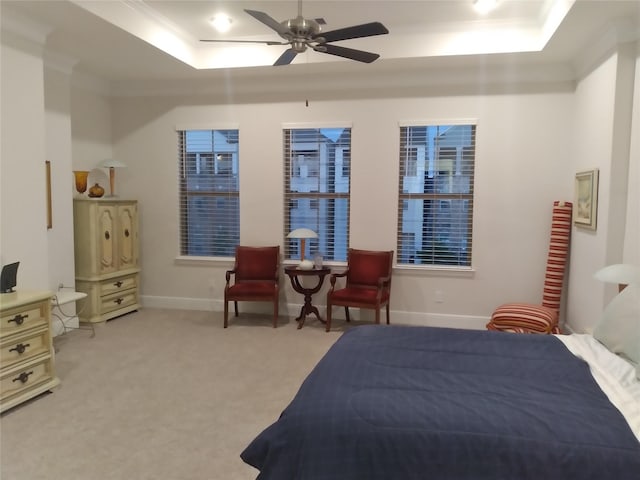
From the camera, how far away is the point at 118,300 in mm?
5375

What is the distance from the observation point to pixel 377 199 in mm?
5250

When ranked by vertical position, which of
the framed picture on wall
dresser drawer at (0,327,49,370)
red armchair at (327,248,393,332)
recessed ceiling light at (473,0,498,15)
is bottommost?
dresser drawer at (0,327,49,370)

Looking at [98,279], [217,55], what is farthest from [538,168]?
[98,279]

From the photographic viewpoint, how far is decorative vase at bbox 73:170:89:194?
5102mm

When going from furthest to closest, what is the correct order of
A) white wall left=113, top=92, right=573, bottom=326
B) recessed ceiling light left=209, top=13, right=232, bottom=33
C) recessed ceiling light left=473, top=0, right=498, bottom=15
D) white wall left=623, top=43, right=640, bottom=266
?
1. white wall left=113, top=92, right=573, bottom=326
2. recessed ceiling light left=209, top=13, right=232, bottom=33
3. recessed ceiling light left=473, top=0, right=498, bottom=15
4. white wall left=623, top=43, right=640, bottom=266

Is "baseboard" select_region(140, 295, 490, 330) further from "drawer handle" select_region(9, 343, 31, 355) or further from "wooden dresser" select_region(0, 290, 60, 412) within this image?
"drawer handle" select_region(9, 343, 31, 355)

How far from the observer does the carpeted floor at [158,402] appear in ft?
8.08

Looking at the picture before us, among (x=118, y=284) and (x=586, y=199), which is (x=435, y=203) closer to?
(x=586, y=199)

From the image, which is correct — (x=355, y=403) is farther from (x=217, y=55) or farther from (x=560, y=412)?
(x=217, y=55)

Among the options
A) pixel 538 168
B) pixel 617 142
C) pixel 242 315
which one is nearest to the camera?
pixel 617 142

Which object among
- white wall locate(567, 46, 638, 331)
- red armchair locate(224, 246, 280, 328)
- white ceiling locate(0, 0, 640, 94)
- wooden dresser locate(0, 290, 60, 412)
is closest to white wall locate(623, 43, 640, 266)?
white wall locate(567, 46, 638, 331)

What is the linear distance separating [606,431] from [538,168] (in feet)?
12.7

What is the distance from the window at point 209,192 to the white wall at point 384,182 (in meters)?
0.14

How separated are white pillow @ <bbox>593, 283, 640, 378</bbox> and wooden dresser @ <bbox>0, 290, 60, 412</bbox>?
3640 millimetres
